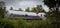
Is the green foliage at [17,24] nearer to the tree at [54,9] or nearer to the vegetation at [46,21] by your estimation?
the vegetation at [46,21]

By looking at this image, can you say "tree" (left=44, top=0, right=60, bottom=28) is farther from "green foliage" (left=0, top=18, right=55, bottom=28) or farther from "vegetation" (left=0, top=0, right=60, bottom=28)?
"green foliage" (left=0, top=18, right=55, bottom=28)


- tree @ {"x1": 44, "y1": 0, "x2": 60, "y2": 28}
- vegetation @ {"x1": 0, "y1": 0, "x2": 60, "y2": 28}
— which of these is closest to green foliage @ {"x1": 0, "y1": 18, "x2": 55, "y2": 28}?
vegetation @ {"x1": 0, "y1": 0, "x2": 60, "y2": 28}

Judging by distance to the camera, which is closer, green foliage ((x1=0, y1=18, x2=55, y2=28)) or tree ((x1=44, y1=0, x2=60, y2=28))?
green foliage ((x1=0, y1=18, x2=55, y2=28))

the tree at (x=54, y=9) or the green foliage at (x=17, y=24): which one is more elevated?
the tree at (x=54, y=9)

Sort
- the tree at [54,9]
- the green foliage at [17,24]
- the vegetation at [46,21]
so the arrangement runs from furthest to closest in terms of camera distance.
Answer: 1. the tree at [54,9]
2. the vegetation at [46,21]
3. the green foliage at [17,24]

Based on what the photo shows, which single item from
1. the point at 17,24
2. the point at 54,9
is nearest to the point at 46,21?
the point at 54,9

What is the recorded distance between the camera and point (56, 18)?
17.2m

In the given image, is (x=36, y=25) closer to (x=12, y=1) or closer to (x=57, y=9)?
(x=57, y=9)

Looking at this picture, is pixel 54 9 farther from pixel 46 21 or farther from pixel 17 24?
pixel 17 24

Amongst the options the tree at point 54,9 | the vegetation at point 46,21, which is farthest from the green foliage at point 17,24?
the tree at point 54,9

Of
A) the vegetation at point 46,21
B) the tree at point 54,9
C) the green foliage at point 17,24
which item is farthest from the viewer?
the tree at point 54,9

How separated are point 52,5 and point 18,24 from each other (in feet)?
11.6

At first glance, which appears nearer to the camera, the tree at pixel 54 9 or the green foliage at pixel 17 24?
the green foliage at pixel 17 24

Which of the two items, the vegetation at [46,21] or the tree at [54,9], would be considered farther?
the tree at [54,9]
